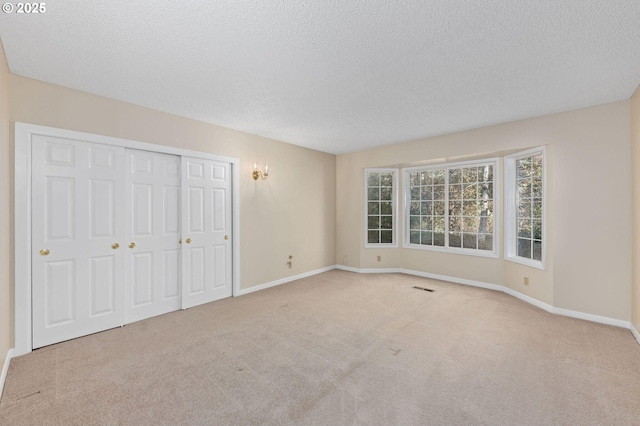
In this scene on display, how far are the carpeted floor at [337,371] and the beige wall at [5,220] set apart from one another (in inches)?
13.6

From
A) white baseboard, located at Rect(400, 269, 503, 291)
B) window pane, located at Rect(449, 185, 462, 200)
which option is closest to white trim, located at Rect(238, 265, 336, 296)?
white baseboard, located at Rect(400, 269, 503, 291)

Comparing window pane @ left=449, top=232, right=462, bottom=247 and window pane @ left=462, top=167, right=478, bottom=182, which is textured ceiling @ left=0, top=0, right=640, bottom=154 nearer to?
window pane @ left=462, top=167, right=478, bottom=182

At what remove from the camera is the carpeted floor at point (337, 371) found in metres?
1.88

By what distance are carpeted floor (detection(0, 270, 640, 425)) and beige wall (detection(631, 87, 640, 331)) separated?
1.07 feet

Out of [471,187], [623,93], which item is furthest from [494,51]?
[471,187]

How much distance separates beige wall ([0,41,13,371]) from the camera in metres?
2.29

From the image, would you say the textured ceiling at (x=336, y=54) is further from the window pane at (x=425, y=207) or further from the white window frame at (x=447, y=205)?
the window pane at (x=425, y=207)

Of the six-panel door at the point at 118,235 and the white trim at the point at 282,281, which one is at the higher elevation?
the six-panel door at the point at 118,235

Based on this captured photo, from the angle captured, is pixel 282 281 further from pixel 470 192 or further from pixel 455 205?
pixel 470 192

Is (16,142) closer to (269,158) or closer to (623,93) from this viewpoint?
(269,158)

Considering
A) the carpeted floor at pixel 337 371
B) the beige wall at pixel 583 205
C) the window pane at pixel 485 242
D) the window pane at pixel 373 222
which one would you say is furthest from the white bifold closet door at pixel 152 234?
the window pane at pixel 485 242

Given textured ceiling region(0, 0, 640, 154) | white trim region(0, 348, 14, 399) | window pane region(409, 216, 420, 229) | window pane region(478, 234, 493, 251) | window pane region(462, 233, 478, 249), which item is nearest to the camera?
textured ceiling region(0, 0, 640, 154)

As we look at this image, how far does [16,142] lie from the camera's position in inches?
104

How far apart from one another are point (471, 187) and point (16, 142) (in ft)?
19.9
